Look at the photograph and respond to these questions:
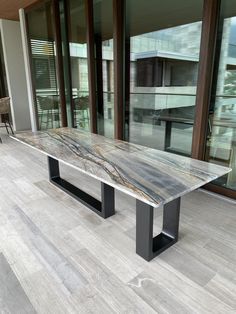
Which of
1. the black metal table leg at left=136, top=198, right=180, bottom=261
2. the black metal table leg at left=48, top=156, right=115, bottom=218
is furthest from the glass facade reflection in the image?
the black metal table leg at left=48, top=156, right=115, bottom=218

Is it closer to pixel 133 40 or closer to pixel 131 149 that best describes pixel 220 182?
pixel 131 149

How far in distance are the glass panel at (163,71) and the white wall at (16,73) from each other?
3596 millimetres

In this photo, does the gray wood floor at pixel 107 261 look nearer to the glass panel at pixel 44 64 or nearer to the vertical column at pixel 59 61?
the vertical column at pixel 59 61

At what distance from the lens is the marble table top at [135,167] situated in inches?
59.0

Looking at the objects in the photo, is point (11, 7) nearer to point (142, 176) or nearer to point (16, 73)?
point (16, 73)

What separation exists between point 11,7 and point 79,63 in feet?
6.68

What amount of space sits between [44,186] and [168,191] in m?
1.94

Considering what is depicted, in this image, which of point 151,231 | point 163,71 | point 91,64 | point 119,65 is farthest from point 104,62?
point 151,231

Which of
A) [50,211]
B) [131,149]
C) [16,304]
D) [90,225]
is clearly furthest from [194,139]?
[16,304]

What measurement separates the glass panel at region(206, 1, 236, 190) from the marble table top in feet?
2.49

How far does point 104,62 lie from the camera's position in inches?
144

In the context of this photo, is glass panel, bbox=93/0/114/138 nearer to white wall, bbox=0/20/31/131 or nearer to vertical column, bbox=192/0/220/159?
vertical column, bbox=192/0/220/159

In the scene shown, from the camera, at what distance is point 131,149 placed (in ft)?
7.82

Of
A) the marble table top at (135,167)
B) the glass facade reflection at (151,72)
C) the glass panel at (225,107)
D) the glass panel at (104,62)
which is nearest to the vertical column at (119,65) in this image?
the glass facade reflection at (151,72)
